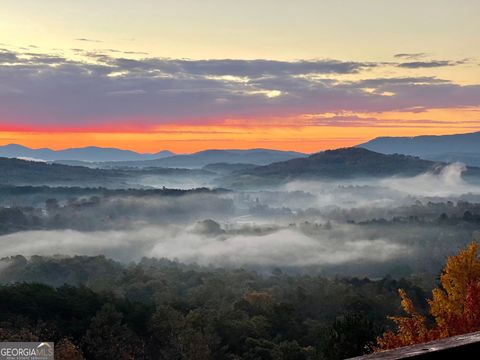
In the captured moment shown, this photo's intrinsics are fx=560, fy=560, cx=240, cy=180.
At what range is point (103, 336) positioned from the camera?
5262 centimetres

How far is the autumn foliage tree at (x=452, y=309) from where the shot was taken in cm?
2917

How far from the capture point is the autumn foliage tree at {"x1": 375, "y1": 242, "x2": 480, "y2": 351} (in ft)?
95.7

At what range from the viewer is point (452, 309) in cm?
3212

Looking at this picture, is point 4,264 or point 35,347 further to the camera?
point 4,264

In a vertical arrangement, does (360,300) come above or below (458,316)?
below

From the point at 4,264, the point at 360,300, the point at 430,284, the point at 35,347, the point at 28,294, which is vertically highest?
the point at 35,347

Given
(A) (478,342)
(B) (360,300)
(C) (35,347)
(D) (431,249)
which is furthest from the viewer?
(D) (431,249)

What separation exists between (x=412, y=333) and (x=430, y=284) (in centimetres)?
8001

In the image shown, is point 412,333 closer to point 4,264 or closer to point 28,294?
point 28,294

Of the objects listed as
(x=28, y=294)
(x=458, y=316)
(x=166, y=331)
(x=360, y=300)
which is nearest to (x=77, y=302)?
(x=28, y=294)

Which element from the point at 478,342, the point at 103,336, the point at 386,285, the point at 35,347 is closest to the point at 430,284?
the point at 386,285

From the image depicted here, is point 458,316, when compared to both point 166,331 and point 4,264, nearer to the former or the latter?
point 166,331

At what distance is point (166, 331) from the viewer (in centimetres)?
5856

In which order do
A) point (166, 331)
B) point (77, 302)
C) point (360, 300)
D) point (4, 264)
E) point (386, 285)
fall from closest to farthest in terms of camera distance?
point (166, 331), point (77, 302), point (360, 300), point (386, 285), point (4, 264)
